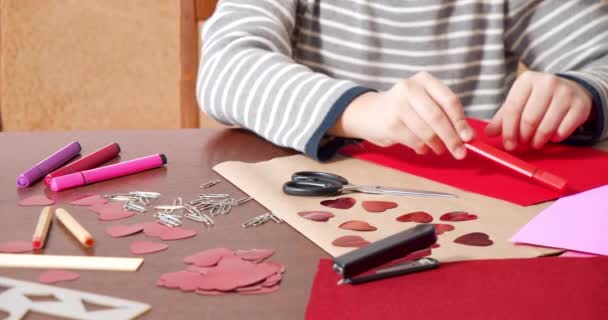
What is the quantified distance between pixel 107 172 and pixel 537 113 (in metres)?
0.43

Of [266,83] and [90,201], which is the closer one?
[90,201]

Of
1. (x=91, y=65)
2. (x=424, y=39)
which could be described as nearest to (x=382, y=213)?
(x=424, y=39)

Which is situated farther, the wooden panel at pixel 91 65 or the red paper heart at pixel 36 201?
the wooden panel at pixel 91 65

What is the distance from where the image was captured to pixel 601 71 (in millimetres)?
957

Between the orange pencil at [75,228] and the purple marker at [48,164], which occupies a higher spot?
the purple marker at [48,164]

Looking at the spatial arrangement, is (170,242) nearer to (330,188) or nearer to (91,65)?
(330,188)

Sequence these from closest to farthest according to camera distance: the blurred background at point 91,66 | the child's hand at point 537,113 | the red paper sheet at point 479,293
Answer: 1. the red paper sheet at point 479,293
2. the child's hand at point 537,113
3. the blurred background at point 91,66

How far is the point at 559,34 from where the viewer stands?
41.8 inches

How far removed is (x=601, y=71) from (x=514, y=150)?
0.76 ft

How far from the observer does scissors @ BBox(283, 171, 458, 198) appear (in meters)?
0.65

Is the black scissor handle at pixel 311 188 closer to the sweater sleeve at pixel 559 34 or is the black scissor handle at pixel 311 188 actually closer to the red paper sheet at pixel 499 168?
the red paper sheet at pixel 499 168

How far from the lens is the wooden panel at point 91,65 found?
155 centimetres

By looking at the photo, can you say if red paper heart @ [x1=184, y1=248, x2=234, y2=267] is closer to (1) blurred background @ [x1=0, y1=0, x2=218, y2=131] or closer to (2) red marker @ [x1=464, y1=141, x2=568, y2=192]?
(2) red marker @ [x1=464, y1=141, x2=568, y2=192]

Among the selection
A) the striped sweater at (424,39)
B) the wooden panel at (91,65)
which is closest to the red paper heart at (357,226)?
the striped sweater at (424,39)
